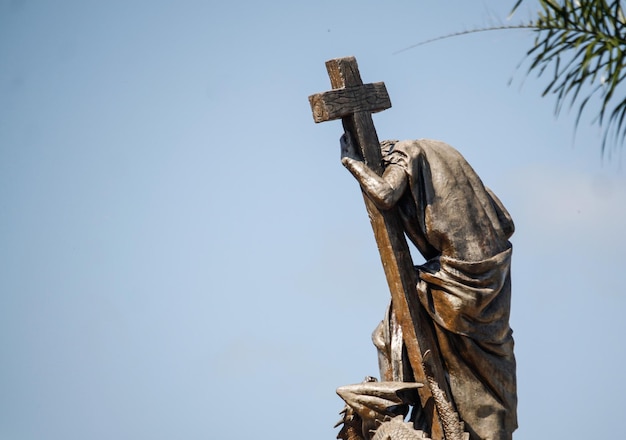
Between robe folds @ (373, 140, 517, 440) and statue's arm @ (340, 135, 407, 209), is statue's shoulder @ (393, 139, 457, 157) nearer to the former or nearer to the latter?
robe folds @ (373, 140, 517, 440)

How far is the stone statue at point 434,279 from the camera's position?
10.5 meters

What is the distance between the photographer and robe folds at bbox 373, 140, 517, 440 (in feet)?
34.3

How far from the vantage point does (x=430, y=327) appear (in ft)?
35.2

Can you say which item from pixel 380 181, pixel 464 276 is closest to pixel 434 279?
pixel 464 276

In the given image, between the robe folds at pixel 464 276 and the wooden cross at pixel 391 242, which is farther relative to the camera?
the wooden cross at pixel 391 242

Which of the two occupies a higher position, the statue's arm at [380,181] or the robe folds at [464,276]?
the statue's arm at [380,181]

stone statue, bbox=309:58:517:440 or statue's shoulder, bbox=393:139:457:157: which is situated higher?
statue's shoulder, bbox=393:139:457:157

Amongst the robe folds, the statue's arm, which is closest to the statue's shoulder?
the robe folds

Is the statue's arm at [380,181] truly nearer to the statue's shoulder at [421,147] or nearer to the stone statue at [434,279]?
the stone statue at [434,279]

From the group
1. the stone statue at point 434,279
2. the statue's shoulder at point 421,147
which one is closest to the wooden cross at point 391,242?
the stone statue at point 434,279

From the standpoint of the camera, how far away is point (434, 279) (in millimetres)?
10523

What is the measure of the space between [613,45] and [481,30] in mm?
744

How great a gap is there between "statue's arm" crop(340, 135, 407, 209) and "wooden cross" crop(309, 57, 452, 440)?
103mm

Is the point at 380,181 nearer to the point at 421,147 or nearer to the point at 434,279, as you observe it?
the point at 421,147
